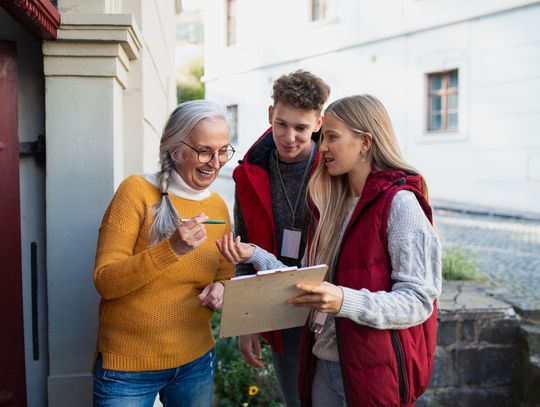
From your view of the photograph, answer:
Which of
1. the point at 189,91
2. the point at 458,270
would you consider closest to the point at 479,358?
the point at 458,270

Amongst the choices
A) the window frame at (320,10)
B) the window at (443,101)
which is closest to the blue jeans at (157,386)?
the window at (443,101)

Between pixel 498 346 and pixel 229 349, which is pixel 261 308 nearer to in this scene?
pixel 229 349

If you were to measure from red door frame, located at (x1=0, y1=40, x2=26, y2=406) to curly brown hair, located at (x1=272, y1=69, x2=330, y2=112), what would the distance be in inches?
44.7

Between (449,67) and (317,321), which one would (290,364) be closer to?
(317,321)

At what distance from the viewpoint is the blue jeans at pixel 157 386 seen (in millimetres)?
1924

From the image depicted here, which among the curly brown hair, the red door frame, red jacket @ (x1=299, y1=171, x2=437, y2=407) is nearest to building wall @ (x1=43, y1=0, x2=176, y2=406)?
the red door frame

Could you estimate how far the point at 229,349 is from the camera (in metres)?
3.90

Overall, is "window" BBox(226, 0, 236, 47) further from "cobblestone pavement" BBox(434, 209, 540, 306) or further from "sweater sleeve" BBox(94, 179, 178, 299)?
"sweater sleeve" BBox(94, 179, 178, 299)

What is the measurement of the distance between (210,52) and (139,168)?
→ 705 inches

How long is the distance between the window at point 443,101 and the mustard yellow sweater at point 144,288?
12127 mm

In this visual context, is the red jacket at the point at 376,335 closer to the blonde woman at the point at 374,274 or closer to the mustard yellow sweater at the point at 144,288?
the blonde woman at the point at 374,274

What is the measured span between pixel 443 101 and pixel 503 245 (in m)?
5.83

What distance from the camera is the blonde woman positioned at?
1.71m

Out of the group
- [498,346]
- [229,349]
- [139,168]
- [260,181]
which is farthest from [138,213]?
[498,346]
